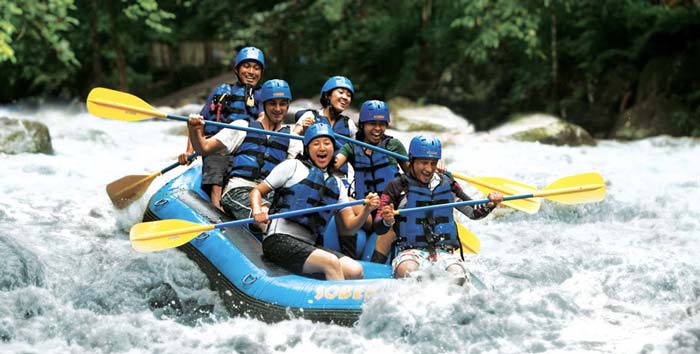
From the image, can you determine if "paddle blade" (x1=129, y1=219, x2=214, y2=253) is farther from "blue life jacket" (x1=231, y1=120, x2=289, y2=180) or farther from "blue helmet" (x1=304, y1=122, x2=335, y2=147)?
"blue helmet" (x1=304, y1=122, x2=335, y2=147)

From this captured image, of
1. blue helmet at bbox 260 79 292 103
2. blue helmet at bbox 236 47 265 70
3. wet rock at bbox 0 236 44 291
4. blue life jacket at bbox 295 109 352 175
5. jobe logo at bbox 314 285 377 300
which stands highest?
blue helmet at bbox 236 47 265 70

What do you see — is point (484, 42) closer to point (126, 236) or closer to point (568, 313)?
point (126, 236)

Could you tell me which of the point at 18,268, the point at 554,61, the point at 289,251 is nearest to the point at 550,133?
the point at 554,61

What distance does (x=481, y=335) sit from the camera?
434 cm

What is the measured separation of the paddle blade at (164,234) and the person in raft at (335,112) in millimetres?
963

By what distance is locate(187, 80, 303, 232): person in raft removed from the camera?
5.19 m

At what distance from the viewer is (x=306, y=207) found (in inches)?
184

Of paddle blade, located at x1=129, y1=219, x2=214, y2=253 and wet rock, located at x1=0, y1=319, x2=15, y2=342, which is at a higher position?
paddle blade, located at x1=129, y1=219, x2=214, y2=253

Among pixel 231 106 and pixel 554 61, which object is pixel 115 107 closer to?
pixel 231 106

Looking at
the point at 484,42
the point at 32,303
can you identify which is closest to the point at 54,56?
the point at 484,42

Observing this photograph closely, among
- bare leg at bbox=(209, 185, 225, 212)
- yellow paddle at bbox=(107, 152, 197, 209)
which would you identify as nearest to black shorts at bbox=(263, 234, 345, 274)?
bare leg at bbox=(209, 185, 225, 212)

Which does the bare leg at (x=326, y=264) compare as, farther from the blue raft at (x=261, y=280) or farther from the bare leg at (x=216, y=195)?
the bare leg at (x=216, y=195)

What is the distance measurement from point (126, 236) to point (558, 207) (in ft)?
11.9

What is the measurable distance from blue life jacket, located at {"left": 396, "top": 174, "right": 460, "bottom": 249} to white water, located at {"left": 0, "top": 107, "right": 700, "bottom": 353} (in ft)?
0.95
